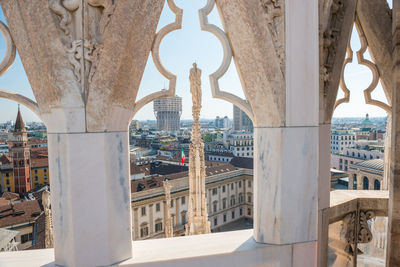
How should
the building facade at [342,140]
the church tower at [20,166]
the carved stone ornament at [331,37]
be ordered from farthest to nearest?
1. the building facade at [342,140]
2. the church tower at [20,166]
3. the carved stone ornament at [331,37]

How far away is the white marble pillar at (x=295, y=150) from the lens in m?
1.62

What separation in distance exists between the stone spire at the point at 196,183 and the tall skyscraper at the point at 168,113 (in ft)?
233

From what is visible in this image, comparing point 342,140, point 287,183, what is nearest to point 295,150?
point 287,183

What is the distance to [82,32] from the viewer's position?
1315 mm

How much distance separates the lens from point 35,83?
1378mm

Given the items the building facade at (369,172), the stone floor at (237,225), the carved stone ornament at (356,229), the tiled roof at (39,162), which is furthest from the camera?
the stone floor at (237,225)

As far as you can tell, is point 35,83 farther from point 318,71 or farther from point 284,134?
point 318,71

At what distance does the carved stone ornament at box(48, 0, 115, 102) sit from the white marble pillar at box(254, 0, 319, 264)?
3.34ft

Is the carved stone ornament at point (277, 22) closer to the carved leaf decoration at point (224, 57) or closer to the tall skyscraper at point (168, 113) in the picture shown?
the carved leaf decoration at point (224, 57)

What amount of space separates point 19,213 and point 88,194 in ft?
59.8

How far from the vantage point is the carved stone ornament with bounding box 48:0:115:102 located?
1.30 meters

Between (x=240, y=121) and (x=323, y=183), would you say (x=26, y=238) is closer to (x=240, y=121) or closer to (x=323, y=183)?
(x=323, y=183)

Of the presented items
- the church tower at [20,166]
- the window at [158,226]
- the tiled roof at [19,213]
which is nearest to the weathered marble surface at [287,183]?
the tiled roof at [19,213]

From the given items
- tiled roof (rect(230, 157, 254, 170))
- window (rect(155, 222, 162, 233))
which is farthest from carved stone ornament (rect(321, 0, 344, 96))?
tiled roof (rect(230, 157, 254, 170))
